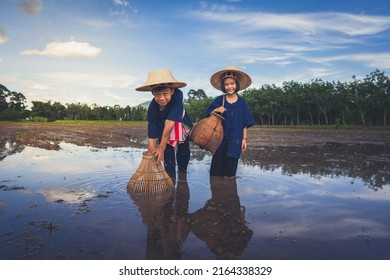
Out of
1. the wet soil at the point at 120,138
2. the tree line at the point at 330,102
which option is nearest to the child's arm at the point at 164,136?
the wet soil at the point at 120,138

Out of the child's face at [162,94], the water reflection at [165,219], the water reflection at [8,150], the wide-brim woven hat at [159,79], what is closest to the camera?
the water reflection at [165,219]

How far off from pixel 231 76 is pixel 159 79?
1.33 metres

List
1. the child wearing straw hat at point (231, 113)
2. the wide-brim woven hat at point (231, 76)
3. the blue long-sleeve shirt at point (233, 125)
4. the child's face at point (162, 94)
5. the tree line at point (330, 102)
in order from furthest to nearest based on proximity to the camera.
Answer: the tree line at point (330, 102)
the blue long-sleeve shirt at point (233, 125)
the child wearing straw hat at point (231, 113)
the wide-brim woven hat at point (231, 76)
the child's face at point (162, 94)

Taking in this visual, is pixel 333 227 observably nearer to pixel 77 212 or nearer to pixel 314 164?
pixel 77 212

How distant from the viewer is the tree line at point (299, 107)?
135 ft

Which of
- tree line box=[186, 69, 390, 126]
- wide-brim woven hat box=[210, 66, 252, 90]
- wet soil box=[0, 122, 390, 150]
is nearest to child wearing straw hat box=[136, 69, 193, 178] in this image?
wide-brim woven hat box=[210, 66, 252, 90]

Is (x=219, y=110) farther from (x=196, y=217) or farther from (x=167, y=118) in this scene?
(x=196, y=217)

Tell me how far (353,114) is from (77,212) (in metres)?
49.0

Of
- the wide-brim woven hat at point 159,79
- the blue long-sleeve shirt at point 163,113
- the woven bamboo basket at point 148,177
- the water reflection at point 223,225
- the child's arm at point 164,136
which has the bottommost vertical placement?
the water reflection at point 223,225

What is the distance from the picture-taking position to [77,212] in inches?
135

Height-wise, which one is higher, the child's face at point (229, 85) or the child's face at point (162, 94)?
the child's face at point (229, 85)

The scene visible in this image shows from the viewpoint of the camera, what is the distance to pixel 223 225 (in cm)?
314

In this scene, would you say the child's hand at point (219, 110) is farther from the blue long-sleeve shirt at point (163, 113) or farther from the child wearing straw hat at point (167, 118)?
the blue long-sleeve shirt at point (163, 113)
